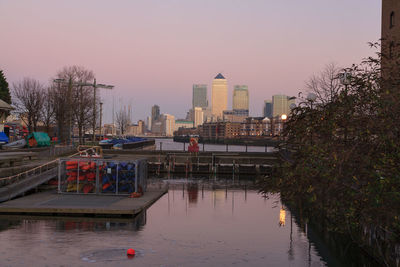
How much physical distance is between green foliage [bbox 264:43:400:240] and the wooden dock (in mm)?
15127

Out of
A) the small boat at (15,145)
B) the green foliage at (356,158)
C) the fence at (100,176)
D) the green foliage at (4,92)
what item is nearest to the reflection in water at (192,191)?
the fence at (100,176)

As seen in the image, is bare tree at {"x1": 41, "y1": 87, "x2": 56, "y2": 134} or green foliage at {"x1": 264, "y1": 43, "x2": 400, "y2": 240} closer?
green foliage at {"x1": 264, "y1": 43, "x2": 400, "y2": 240}

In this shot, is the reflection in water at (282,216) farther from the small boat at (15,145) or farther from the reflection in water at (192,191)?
the small boat at (15,145)

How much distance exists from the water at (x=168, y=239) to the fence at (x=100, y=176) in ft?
10.7

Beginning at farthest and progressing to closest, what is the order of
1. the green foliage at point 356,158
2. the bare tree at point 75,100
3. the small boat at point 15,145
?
1. the bare tree at point 75,100
2. the small boat at point 15,145
3. the green foliage at point 356,158

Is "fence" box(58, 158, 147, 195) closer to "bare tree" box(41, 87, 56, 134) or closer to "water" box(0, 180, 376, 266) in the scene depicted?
"water" box(0, 180, 376, 266)

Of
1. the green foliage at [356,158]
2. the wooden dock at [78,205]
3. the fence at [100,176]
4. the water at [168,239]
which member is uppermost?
the green foliage at [356,158]

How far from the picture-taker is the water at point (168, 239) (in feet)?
57.4

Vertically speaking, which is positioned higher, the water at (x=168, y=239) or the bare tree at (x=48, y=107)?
the bare tree at (x=48, y=107)

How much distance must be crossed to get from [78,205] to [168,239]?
8709 millimetres

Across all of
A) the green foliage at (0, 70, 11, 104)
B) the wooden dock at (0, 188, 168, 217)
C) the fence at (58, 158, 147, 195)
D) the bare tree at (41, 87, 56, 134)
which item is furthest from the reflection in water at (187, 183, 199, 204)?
the green foliage at (0, 70, 11, 104)

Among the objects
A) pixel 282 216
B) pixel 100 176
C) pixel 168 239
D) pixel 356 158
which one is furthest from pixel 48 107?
pixel 356 158

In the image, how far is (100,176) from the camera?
33.3 m

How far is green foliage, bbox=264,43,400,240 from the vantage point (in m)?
10.8
